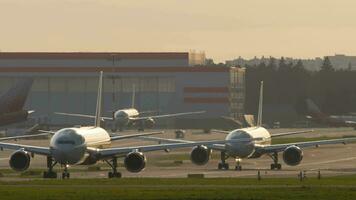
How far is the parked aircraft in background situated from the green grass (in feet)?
207

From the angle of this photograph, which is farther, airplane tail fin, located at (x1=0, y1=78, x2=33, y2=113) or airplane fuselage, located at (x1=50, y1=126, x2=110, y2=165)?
airplane tail fin, located at (x1=0, y1=78, x2=33, y2=113)

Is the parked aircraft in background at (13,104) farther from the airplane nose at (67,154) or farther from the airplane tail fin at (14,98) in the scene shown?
the airplane nose at (67,154)

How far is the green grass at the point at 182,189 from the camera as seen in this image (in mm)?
59281

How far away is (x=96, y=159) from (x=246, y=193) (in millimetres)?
25107

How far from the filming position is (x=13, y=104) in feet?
454

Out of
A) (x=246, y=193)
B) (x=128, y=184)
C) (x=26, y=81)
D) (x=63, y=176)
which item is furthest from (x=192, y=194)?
(x=26, y=81)

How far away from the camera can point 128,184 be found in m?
70.7

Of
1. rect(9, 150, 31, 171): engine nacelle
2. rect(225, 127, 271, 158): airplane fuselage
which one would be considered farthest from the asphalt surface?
rect(9, 150, 31, 171): engine nacelle

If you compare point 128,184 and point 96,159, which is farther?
point 96,159

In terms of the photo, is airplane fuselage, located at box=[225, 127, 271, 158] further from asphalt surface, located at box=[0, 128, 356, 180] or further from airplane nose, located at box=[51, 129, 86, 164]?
airplane nose, located at box=[51, 129, 86, 164]

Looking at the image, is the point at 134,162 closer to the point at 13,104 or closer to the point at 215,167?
the point at 215,167

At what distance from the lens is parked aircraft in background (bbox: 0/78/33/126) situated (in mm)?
137125

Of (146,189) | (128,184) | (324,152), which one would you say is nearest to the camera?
(146,189)

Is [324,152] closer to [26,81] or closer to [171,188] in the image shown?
[26,81]
